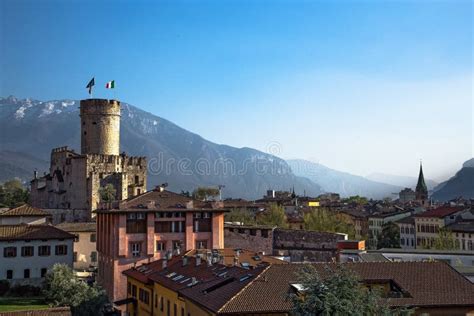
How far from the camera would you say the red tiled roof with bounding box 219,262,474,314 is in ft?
77.3

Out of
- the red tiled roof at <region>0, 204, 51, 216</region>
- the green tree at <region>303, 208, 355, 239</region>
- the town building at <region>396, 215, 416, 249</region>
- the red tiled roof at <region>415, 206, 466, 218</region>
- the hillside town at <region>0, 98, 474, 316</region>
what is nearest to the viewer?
the hillside town at <region>0, 98, 474, 316</region>

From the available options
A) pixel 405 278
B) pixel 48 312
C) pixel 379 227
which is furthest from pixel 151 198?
pixel 379 227

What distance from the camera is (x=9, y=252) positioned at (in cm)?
5081

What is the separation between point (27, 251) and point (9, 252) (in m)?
1.36

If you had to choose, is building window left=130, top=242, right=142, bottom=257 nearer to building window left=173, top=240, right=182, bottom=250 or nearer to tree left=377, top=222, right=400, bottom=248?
building window left=173, top=240, right=182, bottom=250

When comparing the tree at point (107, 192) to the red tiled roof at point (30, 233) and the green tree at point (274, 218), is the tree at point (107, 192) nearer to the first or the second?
the green tree at point (274, 218)

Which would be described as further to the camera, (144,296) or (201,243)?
(201,243)

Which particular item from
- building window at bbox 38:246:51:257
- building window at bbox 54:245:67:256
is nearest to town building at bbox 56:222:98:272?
building window at bbox 54:245:67:256

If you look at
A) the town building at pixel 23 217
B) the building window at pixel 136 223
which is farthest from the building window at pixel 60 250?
the building window at pixel 136 223

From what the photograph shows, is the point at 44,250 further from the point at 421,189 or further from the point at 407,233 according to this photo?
the point at 421,189

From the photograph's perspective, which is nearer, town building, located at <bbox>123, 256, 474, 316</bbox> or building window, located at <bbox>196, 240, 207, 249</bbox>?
town building, located at <bbox>123, 256, 474, 316</bbox>

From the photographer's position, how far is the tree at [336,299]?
1738 cm

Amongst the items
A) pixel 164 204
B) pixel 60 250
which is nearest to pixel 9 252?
pixel 60 250

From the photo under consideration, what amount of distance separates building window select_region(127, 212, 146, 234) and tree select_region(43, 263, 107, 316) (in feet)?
17.4
